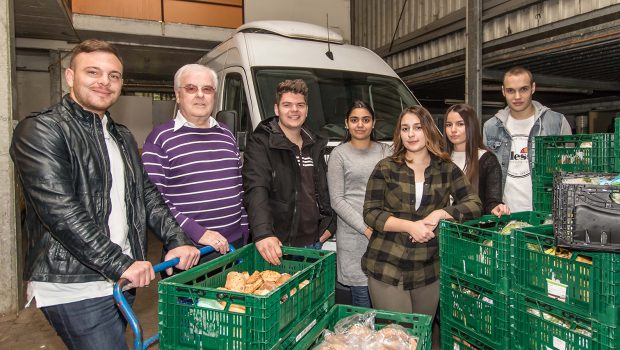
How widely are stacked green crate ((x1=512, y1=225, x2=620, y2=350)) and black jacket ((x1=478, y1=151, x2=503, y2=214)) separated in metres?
0.76

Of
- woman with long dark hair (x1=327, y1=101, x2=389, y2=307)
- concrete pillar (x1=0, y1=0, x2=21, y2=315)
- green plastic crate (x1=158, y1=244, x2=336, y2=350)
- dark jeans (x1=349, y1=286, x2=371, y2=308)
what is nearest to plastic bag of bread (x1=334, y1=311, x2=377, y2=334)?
green plastic crate (x1=158, y1=244, x2=336, y2=350)

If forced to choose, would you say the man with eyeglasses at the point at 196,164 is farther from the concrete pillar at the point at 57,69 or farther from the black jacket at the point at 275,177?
the concrete pillar at the point at 57,69

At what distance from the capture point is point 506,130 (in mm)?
3697

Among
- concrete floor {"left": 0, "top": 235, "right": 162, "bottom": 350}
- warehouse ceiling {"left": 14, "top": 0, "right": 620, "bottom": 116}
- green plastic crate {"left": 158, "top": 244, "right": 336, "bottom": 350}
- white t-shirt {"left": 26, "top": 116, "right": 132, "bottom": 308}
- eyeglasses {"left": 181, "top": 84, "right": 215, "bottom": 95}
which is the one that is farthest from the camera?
warehouse ceiling {"left": 14, "top": 0, "right": 620, "bottom": 116}

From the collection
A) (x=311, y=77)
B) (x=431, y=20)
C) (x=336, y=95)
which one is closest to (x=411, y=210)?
(x=336, y=95)

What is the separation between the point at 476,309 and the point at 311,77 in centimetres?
272

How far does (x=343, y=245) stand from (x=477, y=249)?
989 mm

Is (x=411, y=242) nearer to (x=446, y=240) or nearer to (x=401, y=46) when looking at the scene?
(x=446, y=240)

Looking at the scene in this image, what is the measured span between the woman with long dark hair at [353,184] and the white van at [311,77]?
0.85 metres

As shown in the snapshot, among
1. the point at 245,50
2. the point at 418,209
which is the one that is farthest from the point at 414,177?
the point at 245,50

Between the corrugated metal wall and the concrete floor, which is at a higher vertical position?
the corrugated metal wall

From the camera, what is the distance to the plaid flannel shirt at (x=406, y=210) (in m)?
2.67

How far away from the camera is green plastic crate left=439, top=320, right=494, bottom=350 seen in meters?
2.57

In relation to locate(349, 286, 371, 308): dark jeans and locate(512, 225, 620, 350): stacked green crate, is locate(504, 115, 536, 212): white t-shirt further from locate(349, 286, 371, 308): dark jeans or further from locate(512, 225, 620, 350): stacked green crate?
locate(349, 286, 371, 308): dark jeans
